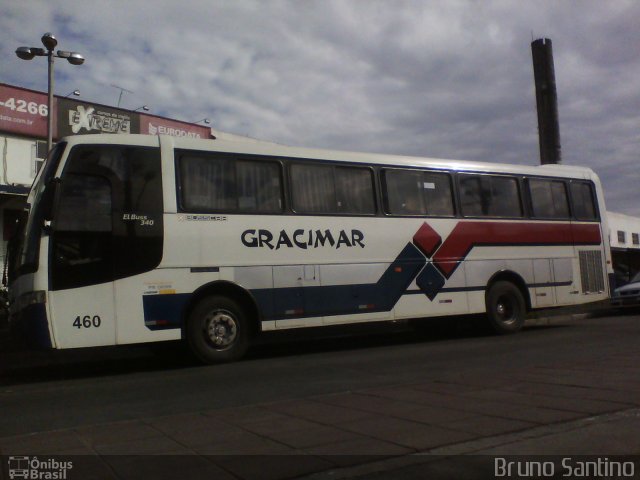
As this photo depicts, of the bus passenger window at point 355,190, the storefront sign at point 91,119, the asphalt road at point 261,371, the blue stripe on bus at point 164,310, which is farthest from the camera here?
the storefront sign at point 91,119

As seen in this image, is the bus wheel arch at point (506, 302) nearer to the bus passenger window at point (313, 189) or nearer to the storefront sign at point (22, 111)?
the bus passenger window at point (313, 189)

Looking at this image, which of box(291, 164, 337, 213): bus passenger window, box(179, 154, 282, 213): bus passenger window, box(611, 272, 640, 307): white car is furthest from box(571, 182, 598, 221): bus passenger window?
box(179, 154, 282, 213): bus passenger window

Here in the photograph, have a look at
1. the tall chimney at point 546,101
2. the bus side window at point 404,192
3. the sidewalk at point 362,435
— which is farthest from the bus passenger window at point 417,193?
the tall chimney at point 546,101

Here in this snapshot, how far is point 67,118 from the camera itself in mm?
25719

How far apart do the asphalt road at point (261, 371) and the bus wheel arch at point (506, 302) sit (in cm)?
39

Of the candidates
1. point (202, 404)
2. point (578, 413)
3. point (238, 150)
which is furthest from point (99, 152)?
point (578, 413)

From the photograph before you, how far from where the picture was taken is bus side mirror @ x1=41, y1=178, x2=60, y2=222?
892 cm

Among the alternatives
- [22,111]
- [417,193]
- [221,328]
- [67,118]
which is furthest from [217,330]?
[67,118]

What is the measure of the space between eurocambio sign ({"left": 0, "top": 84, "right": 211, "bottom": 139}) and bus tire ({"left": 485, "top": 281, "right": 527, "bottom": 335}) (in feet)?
44.1

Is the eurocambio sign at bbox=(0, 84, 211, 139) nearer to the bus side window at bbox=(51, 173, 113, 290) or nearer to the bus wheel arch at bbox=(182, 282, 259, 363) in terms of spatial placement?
the bus wheel arch at bbox=(182, 282, 259, 363)

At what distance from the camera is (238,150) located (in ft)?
35.7

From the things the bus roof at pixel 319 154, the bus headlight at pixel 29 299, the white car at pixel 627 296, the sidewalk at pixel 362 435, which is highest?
the bus roof at pixel 319 154

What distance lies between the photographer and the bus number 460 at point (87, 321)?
9055mm

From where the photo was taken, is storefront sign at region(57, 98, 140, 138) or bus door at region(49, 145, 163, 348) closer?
Answer: bus door at region(49, 145, 163, 348)
